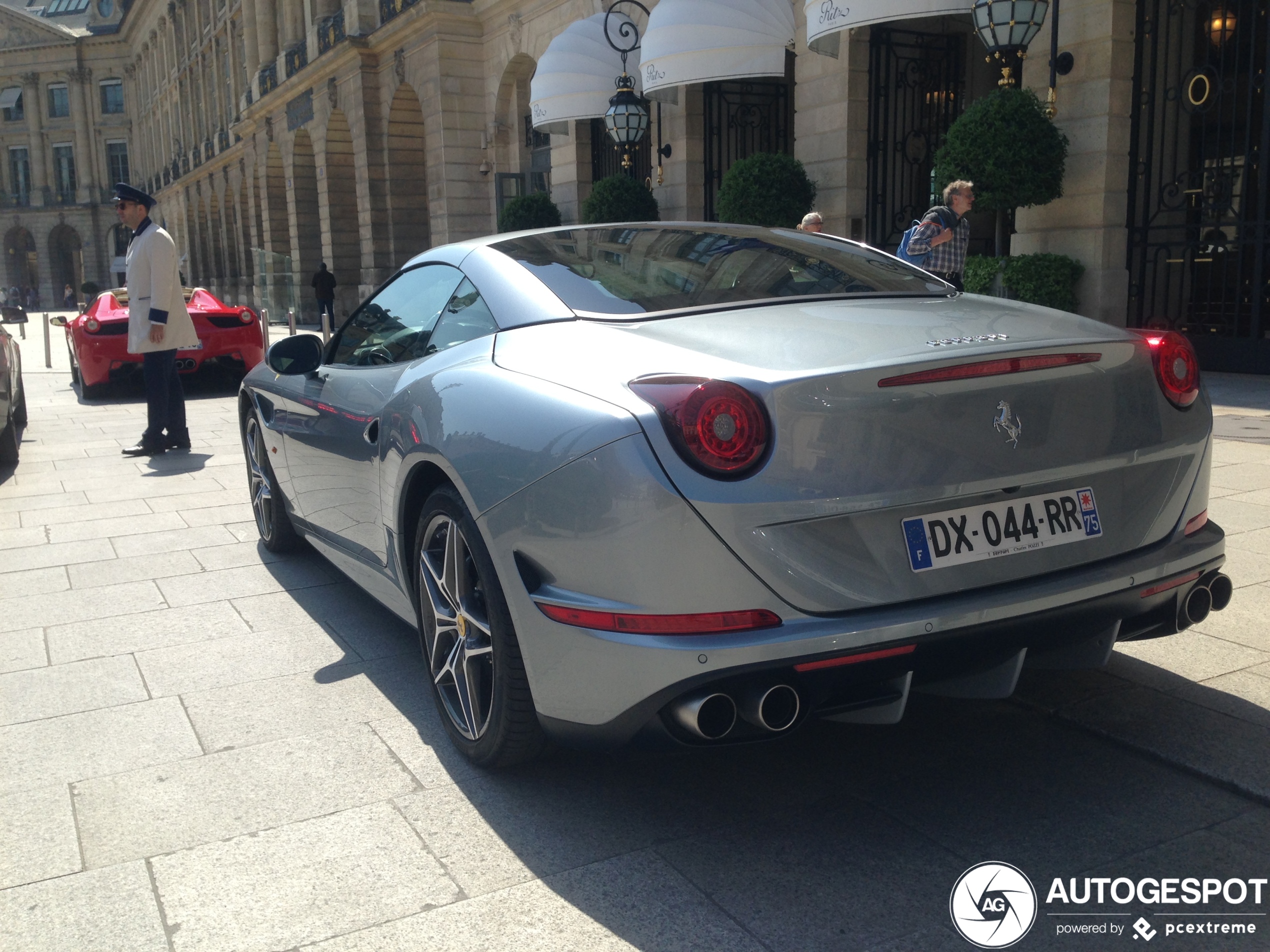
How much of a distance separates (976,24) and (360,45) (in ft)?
67.9

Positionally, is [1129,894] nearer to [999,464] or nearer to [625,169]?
[999,464]

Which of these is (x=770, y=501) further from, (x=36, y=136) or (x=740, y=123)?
(x=36, y=136)

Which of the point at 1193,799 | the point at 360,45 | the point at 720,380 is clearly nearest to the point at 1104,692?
the point at 1193,799

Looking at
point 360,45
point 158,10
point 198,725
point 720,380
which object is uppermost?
point 158,10

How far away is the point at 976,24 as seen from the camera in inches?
431

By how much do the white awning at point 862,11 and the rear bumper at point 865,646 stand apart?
10075 millimetres

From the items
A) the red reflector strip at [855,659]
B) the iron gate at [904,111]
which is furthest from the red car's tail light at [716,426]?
the iron gate at [904,111]

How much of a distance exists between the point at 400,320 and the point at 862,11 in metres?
9.37

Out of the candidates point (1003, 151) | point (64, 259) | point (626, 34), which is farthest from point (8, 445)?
point (64, 259)

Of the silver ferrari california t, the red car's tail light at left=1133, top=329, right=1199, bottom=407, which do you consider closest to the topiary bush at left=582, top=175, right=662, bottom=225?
the silver ferrari california t

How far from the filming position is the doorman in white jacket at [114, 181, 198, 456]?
869cm

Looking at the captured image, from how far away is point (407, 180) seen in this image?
29.3m

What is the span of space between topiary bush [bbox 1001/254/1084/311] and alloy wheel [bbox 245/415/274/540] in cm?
801

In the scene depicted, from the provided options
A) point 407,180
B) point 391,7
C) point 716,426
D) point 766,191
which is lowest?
point 716,426
